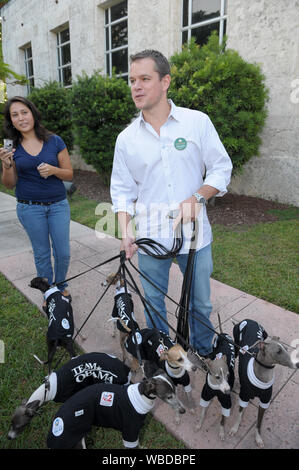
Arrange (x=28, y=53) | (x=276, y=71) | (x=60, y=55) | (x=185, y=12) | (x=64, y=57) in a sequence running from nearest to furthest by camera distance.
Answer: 1. (x=276, y=71)
2. (x=185, y=12)
3. (x=64, y=57)
4. (x=60, y=55)
5. (x=28, y=53)

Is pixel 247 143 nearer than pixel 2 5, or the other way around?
pixel 247 143

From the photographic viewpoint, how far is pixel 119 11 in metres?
10.2

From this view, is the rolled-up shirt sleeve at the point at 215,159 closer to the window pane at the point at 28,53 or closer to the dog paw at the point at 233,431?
the dog paw at the point at 233,431

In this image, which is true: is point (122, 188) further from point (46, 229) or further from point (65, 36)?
point (65, 36)

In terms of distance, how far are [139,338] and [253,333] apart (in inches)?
33.6

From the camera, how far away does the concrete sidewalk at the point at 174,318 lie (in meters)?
2.11

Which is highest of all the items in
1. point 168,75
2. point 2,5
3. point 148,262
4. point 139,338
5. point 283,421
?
point 2,5

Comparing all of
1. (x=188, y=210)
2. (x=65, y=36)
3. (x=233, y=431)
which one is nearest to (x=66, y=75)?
(x=65, y=36)

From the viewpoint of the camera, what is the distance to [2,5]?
54.5ft

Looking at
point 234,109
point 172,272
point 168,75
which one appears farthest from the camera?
point 234,109

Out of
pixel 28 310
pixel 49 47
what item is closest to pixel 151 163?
pixel 28 310

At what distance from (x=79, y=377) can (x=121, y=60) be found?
11.0 metres

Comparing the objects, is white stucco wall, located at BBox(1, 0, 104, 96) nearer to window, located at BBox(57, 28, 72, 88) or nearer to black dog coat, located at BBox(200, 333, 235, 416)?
window, located at BBox(57, 28, 72, 88)

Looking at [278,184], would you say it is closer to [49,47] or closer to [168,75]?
[168,75]
